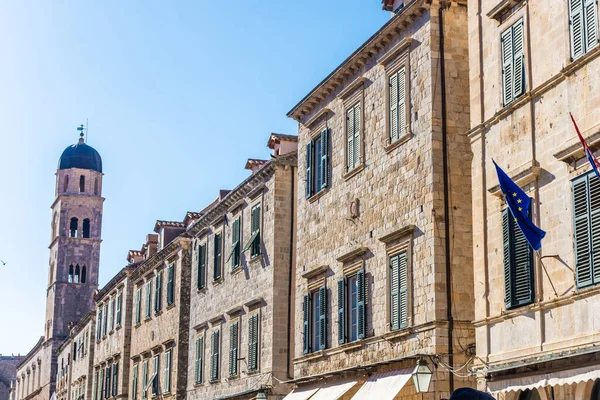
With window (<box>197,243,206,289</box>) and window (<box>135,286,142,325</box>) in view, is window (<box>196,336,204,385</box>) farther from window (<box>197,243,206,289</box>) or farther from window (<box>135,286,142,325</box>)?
window (<box>135,286,142,325</box>)

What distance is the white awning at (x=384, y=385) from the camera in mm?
19984

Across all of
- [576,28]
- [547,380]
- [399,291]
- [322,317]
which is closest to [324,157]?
[322,317]

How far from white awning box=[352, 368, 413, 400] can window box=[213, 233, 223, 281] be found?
13.2m

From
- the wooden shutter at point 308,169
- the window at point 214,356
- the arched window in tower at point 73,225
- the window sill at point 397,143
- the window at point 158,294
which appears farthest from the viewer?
the arched window in tower at point 73,225

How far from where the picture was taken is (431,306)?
19.9m

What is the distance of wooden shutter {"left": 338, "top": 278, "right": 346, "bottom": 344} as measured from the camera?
23.7 m

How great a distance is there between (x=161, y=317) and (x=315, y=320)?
16.0 metres

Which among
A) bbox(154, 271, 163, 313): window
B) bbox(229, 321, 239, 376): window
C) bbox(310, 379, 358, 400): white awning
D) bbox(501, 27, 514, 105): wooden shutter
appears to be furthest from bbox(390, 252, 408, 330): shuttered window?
bbox(154, 271, 163, 313): window

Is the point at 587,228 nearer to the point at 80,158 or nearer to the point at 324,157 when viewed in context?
the point at 324,157

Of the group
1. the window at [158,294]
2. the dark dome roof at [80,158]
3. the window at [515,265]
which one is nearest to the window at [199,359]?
the window at [158,294]

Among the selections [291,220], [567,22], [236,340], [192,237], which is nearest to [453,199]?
[567,22]

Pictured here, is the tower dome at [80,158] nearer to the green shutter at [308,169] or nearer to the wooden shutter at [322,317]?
the green shutter at [308,169]

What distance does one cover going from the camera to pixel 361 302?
75.1 ft

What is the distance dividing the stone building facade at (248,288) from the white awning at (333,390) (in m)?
4.54
